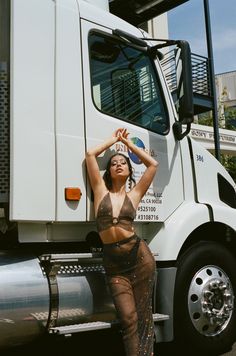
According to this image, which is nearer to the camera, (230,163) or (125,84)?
(125,84)

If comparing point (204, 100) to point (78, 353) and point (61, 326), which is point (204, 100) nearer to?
point (78, 353)

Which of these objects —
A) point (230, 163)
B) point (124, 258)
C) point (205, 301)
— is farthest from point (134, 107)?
point (230, 163)

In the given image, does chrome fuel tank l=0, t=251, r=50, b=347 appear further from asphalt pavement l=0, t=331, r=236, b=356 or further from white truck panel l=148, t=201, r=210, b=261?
asphalt pavement l=0, t=331, r=236, b=356

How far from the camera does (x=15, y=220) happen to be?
365 centimetres

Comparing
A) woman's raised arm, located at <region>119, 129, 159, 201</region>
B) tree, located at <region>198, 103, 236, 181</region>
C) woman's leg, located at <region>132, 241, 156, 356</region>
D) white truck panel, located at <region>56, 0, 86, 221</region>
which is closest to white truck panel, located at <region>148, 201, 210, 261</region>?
woman's leg, located at <region>132, 241, 156, 356</region>

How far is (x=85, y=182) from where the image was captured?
13.3 ft

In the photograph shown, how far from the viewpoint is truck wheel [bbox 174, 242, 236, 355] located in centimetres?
453

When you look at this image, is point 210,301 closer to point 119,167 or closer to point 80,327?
point 80,327

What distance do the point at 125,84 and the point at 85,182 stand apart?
1045 millimetres

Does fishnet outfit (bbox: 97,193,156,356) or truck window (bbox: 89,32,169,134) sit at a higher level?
truck window (bbox: 89,32,169,134)

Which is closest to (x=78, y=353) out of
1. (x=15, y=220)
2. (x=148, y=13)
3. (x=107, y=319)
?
(x=107, y=319)

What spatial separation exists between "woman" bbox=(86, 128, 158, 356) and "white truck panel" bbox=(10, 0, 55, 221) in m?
0.38

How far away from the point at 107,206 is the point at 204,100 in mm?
8198

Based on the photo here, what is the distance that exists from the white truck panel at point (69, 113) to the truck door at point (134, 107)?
0.08 m
